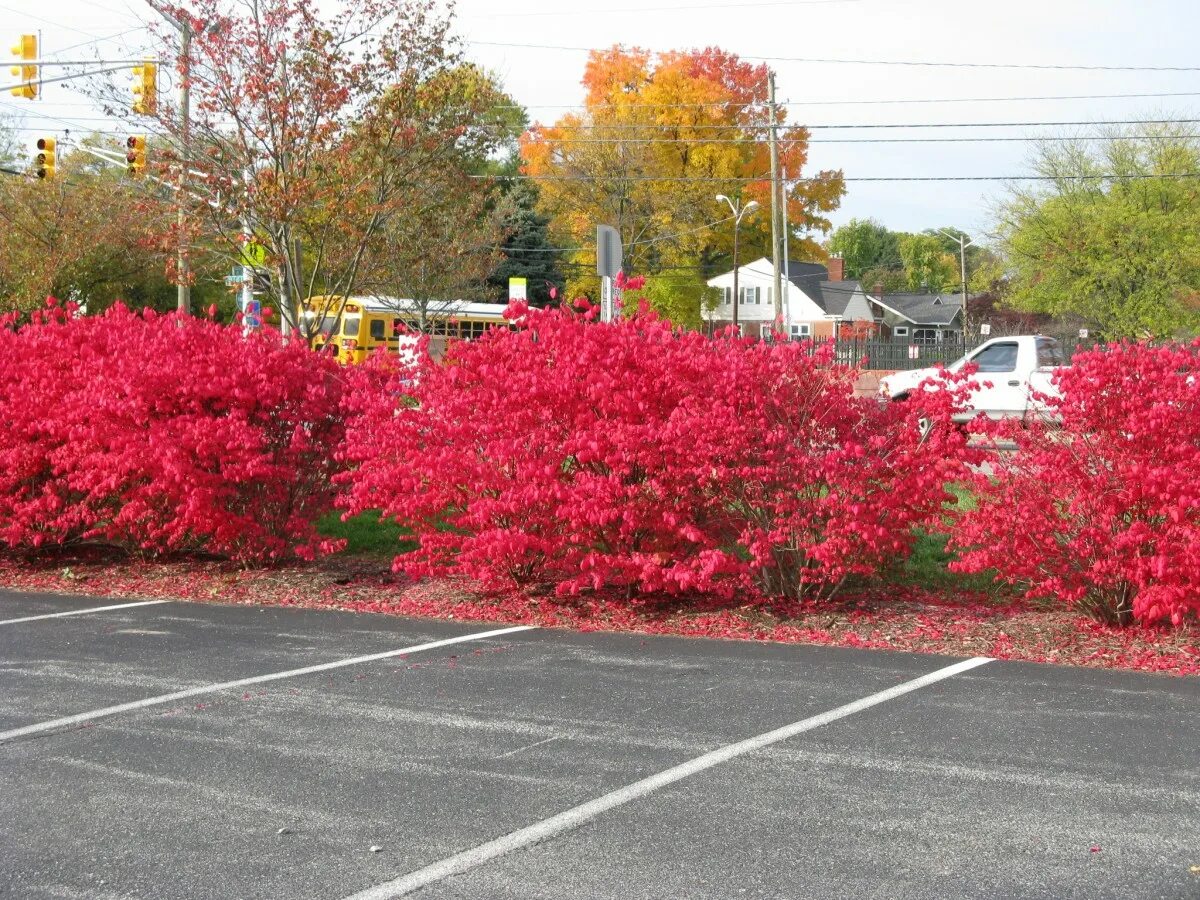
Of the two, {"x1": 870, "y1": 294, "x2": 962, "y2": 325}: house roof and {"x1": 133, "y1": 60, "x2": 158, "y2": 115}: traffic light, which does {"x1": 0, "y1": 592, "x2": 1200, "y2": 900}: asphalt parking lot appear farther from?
{"x1": 870, "y1": 294, "x2": 962, "y2": 325}: house roof

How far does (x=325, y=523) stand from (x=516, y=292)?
1317cm

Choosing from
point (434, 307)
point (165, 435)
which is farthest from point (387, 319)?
point (165, 435)

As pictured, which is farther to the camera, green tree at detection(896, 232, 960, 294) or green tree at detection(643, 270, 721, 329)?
green tree at detection(896, 232, 960, 294)

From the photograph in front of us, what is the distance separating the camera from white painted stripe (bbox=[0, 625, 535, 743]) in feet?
20.6

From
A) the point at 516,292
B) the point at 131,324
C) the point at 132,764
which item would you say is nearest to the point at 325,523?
the point at 131,324

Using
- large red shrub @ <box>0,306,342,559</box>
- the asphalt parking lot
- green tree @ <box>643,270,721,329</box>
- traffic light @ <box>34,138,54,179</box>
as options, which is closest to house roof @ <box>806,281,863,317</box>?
green tree @ <box>643,270,721,329</box>

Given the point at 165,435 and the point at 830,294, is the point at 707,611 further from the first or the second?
the point at 830,294

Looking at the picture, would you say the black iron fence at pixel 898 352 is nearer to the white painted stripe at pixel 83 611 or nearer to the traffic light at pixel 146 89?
the traffic light at pixel 146 89

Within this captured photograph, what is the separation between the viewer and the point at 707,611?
9281mm

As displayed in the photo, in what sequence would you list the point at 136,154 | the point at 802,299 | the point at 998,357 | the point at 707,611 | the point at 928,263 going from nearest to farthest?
1. the point at 707,611
2. the point at 136,154
3. the point at 998,357
4. the point at 802,299
5. the point at 928,263

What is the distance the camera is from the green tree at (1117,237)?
120 feet

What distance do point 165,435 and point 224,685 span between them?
12.2 ft

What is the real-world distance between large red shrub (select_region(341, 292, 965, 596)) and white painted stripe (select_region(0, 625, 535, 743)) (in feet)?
2.73

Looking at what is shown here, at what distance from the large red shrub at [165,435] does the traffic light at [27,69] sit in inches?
333
